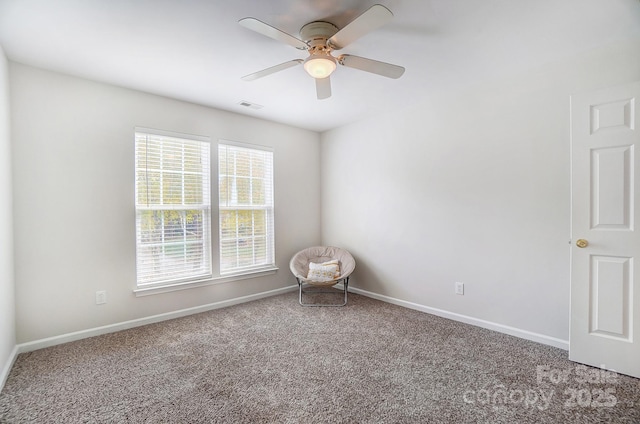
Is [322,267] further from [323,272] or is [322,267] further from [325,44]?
[325,44]

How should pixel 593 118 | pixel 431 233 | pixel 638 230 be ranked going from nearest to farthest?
pixel 638 230 → pixel 593 118 → pixel 431 233

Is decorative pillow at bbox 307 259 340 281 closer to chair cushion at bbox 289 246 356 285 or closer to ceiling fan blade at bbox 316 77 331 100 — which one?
chair cushion at bbox 289 246 356 285

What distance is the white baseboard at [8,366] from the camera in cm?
210

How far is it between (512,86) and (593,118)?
2.54ft

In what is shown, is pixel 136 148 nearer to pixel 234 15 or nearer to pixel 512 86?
pixel 234 15

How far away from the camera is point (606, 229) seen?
2.22 meters

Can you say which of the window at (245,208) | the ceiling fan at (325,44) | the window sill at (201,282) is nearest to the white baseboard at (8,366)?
the window sill at (201,282)

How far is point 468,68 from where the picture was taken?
2688mm

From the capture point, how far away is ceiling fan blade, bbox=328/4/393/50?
1618 millimetres

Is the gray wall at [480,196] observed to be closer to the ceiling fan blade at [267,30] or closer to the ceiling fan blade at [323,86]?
the ceiling fan blade at [323,86]

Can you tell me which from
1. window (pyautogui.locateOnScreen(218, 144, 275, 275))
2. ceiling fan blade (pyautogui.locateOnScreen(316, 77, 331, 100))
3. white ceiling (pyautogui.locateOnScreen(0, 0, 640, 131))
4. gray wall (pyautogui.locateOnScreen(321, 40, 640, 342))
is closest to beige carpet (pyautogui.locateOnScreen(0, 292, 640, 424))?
gray wall (pyautogui.locateOnScreen(321, 40, 640, 342))

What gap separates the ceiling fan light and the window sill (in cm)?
268

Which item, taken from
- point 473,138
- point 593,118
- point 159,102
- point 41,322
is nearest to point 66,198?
point 41,322

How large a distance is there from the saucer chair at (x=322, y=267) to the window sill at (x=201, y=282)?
428 mm
